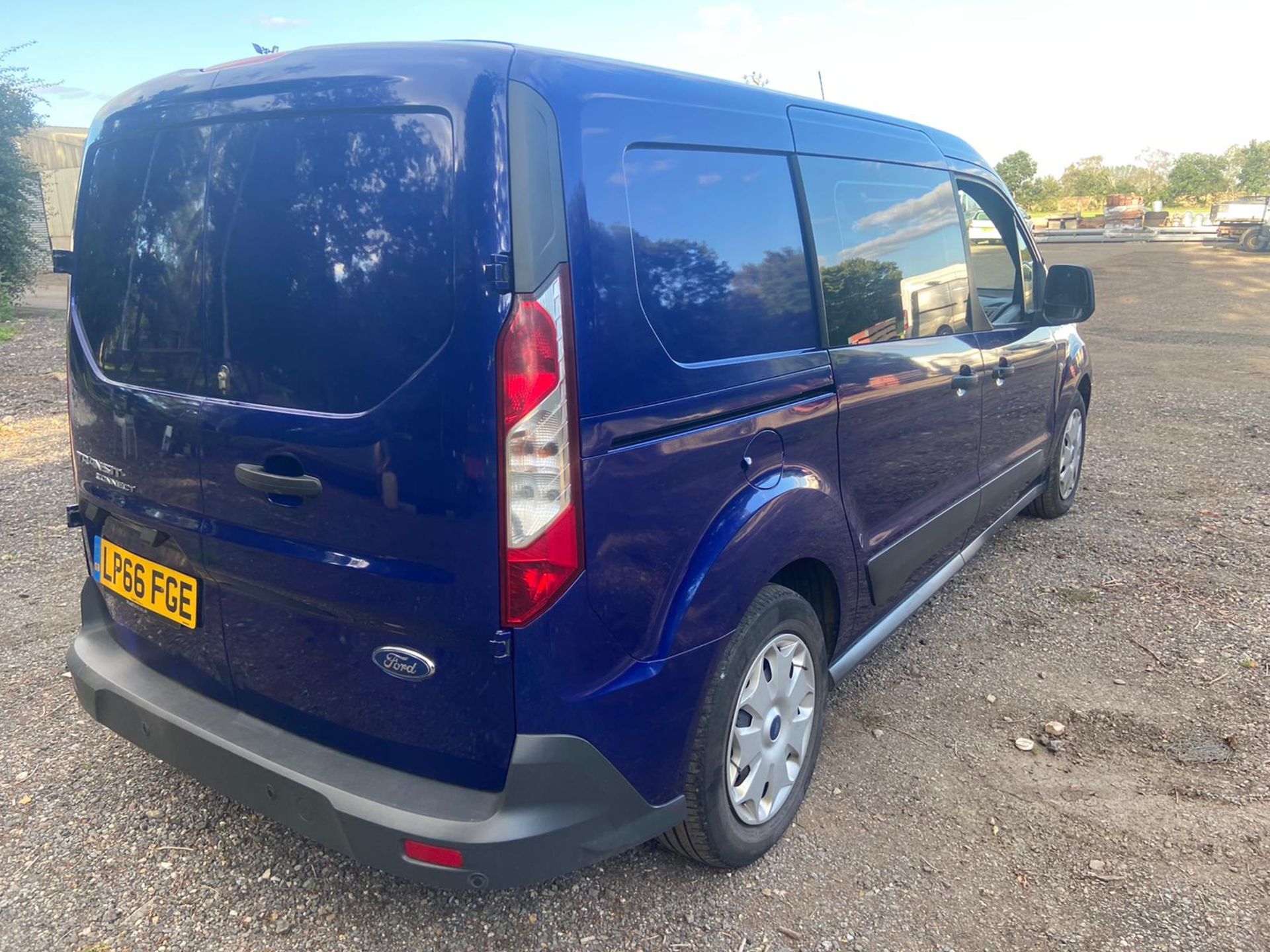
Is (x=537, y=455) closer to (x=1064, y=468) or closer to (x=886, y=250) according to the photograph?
(x=886, y=250)

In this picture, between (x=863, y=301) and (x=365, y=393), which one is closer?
(x=365, y=393)

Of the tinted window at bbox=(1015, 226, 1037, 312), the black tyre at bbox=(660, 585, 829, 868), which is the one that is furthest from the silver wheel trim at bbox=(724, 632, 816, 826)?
the tinted window at bbox=(1015, 226, 1037, 312)

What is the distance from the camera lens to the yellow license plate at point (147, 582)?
7.22 ft

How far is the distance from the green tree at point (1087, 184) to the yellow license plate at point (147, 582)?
2717 inches

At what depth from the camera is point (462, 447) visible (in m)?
1.71

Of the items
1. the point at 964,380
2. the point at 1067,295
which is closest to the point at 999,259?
the point at 1067,295

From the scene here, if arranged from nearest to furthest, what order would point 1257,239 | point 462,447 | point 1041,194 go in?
1. point 462,447
2. point 1257,239
3. point 1041,194

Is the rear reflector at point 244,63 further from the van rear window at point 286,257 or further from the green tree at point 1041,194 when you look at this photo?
the green tree at point 1041,194

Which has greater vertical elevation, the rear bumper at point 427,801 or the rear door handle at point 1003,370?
the rear door handle at point 1003,370

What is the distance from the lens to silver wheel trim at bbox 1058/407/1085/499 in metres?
5.03

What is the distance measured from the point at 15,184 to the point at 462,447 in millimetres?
16724

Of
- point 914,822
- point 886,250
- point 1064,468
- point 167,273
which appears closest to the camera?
point 167,273

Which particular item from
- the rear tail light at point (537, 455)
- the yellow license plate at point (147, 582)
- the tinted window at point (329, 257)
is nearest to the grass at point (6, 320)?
the yellow license plate at point (147, 582)

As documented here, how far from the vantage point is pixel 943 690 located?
3.41m
